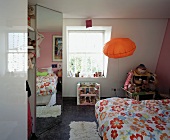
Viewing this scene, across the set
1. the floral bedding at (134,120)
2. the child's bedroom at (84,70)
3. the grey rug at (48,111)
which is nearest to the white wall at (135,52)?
the child's bedroom at (84,70)

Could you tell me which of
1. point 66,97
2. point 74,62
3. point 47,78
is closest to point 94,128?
point 47,78

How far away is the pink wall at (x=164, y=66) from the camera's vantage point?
351 centimetres

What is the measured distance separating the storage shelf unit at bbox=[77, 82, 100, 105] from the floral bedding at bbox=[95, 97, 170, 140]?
1.49m

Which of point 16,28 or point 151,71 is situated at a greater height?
point 16,28

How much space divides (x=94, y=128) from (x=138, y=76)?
184 cm

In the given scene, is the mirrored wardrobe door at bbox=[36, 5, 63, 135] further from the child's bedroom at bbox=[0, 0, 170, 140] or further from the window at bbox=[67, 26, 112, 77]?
the window at bbox=[67, 26, 112, 77]

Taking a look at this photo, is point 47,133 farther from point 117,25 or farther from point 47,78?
point 117,25

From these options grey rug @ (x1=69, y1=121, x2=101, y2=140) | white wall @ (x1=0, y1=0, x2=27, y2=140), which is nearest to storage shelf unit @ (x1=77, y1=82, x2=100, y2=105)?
grey rug @ (x1=69, y1=121, x2=101, y2=140)

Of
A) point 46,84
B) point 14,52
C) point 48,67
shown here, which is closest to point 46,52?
point 48,67

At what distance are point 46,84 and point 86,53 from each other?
1.77 m

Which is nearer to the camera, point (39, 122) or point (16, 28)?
point (16, 28)

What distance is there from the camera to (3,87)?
935mm

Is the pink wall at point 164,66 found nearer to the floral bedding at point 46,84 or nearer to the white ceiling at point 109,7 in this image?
the white ceiling at point 109,7

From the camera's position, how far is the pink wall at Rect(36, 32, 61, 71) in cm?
264
